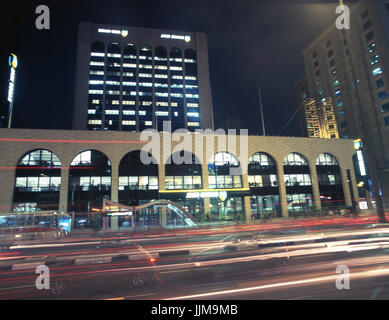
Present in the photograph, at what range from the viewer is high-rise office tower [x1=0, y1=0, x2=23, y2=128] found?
4391cm

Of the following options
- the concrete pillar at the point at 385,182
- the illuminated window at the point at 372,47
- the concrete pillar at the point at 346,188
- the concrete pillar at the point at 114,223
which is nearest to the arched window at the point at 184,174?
the concrete pillar at the point at 114,223

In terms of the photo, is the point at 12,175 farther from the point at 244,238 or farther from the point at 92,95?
the point at 92,95

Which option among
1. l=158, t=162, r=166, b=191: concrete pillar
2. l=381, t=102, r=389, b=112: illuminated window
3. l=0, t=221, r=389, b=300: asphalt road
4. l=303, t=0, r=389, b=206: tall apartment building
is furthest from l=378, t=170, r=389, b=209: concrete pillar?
l=0, t=221, r=389, b=300: asphalt road

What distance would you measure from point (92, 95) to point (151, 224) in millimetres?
72863

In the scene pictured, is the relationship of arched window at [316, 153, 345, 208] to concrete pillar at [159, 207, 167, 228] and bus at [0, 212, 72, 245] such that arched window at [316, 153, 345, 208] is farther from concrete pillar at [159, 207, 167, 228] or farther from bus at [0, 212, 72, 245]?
bus at [0, 212, 72, 245]

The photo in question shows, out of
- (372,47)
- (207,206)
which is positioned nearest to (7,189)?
(207,206)

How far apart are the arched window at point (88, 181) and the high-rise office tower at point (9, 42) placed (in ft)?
70.0

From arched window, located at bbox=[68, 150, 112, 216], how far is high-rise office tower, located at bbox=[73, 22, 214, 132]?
55541mm

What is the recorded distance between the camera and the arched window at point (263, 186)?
40531 millimetres

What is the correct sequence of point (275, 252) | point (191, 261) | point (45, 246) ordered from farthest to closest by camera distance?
point (45, 246), point (275, 252), point (191, 261)

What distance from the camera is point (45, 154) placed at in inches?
1357

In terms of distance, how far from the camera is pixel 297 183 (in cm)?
4300

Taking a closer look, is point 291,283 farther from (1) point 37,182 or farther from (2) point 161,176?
(1) point 37,182

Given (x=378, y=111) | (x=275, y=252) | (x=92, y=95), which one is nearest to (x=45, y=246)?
(x=275, y=252)
